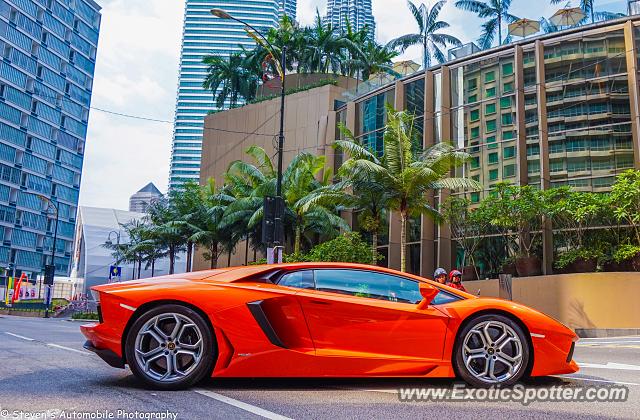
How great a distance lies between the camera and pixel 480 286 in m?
24.1

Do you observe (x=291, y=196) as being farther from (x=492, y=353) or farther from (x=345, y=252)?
(x=492, y=353)

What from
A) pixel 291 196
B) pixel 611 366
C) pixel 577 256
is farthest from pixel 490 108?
pixel 611 366

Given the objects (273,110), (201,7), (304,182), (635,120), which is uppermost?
(201,7)

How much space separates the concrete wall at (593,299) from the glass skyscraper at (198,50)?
121911 mm

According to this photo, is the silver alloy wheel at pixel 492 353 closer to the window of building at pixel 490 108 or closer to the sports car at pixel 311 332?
the sports car at pixel 311 332

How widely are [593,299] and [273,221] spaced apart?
12832 mm

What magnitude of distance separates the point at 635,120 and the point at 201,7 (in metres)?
140

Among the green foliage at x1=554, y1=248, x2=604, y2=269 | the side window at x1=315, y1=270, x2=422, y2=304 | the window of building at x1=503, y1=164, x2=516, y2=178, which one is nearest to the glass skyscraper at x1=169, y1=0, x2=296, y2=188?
the window of building at x1=503, y1=164, x2=516, y2=178

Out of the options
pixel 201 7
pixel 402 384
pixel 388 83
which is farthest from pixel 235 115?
pixel 201 7

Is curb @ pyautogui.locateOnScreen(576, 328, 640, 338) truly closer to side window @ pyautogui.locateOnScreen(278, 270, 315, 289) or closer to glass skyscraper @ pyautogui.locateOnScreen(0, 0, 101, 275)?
side window @ pyautogui.locateOnScreen(278, 270, 315, 289)

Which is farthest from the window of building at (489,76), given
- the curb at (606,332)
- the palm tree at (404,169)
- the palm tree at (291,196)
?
the curb at (606,332)

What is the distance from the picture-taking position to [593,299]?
2077 cm

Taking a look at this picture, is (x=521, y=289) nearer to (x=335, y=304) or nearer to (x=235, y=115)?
(x=335, y=304)

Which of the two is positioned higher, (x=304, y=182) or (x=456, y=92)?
(x=456, y=92)
